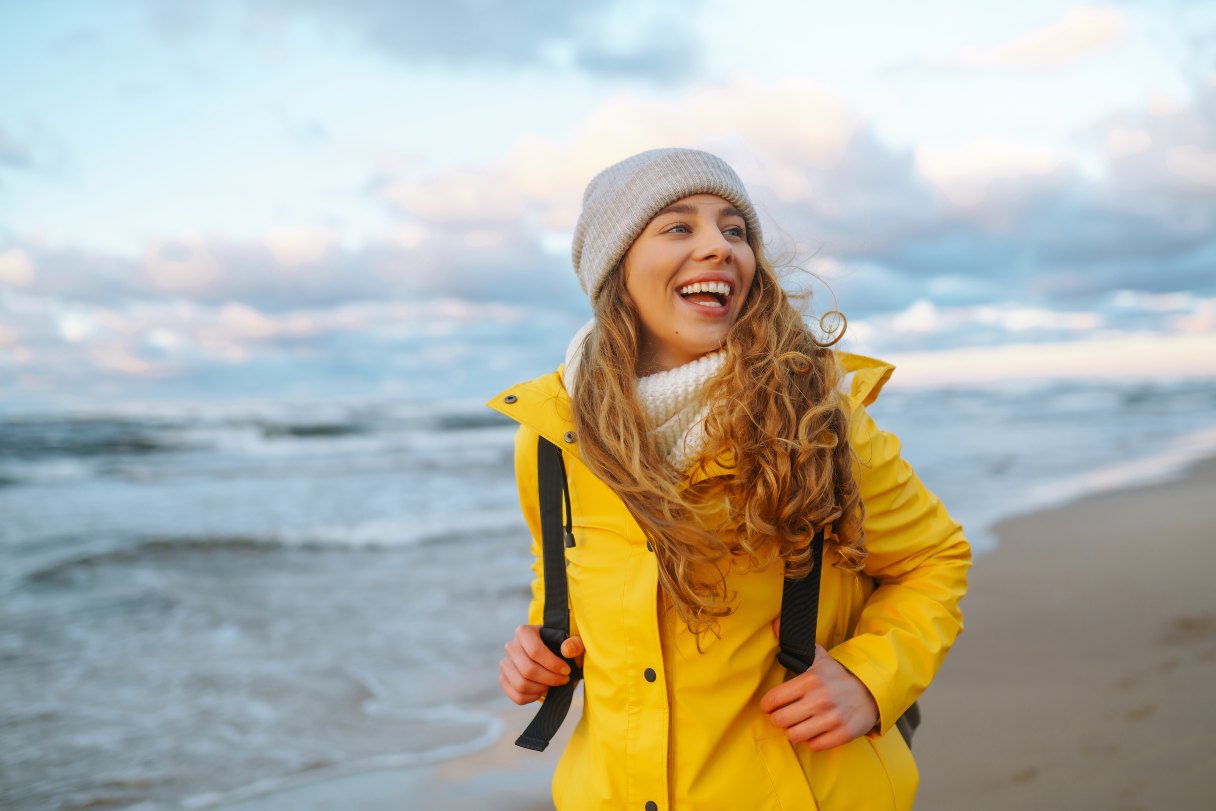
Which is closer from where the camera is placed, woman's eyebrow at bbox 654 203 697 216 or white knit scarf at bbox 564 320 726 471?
white knit scarf at bbox 564 320 726 471

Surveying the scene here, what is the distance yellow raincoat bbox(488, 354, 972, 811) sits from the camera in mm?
1707

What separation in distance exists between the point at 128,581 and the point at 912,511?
24.5 feet

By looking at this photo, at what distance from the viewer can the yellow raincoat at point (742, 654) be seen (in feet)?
5.60

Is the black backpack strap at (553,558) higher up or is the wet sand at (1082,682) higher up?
the black backpack strap at (553,558)

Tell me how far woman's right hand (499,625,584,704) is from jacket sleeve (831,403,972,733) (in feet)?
1.99

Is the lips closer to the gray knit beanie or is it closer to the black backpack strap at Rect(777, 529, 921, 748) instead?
the gray knit beanie

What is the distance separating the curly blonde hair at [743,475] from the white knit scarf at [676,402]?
29 mm

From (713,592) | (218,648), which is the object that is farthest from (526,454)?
(218,648)

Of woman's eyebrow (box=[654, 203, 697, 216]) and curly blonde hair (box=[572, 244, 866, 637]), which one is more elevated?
woman's eyebrow (box=[654, 203, 697, 216])

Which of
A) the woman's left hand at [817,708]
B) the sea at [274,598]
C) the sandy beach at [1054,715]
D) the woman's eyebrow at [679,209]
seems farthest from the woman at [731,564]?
the sea at [274,598]

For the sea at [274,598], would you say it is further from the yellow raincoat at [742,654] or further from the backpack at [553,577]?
the yellow raincoat at [742,654]

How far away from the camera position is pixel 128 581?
24.2ft

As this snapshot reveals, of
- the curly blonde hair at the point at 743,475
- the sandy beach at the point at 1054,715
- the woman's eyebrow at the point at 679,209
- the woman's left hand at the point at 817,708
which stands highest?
the woman's eyebrow at the point at 679,209

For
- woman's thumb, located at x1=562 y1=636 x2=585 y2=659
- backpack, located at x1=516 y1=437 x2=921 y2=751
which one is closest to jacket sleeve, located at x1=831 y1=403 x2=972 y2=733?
backpack, located at x1=516 y1=437 x2=921 y2=751
